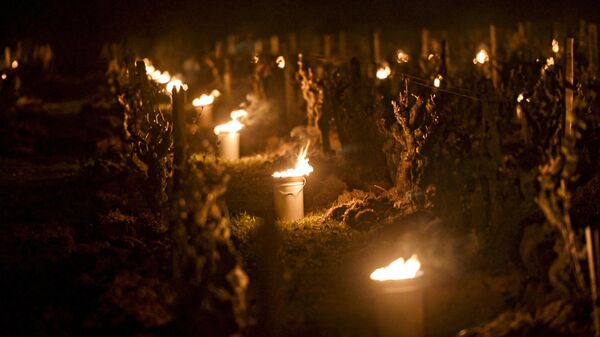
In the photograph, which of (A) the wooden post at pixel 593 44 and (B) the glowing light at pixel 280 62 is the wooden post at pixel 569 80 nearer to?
(A) the wooden post at pixel 593 44

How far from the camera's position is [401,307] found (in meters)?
5.16

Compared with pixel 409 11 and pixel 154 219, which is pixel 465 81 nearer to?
pixel 154 219

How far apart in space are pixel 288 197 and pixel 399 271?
10.2ft

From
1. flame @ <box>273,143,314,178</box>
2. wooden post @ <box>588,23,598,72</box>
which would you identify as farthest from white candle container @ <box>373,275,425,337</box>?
wooden post @ <box>588,23,598,72</box>

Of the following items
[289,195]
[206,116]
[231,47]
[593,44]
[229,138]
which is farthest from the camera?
[231,47]

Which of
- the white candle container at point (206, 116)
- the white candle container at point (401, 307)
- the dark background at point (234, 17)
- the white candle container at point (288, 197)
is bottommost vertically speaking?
the white candle container at point (401, 307)

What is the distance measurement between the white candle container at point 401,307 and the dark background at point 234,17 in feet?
71.7

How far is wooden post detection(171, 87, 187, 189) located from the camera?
20.5ft

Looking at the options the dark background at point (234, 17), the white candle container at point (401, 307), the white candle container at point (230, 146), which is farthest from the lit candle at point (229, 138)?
the dark background at point (234, 17)

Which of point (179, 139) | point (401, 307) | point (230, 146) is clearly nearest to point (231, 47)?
point (230, 146)

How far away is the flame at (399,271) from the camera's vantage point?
5316 millimetres

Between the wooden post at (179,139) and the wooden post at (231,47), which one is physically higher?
the wooden post at (231,47)

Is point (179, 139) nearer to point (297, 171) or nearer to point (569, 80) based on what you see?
point (297, 171)

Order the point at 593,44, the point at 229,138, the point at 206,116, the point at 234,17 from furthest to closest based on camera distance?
the point at 234,17, the point at 593,44, the point at 206,116, the point at 229,138
